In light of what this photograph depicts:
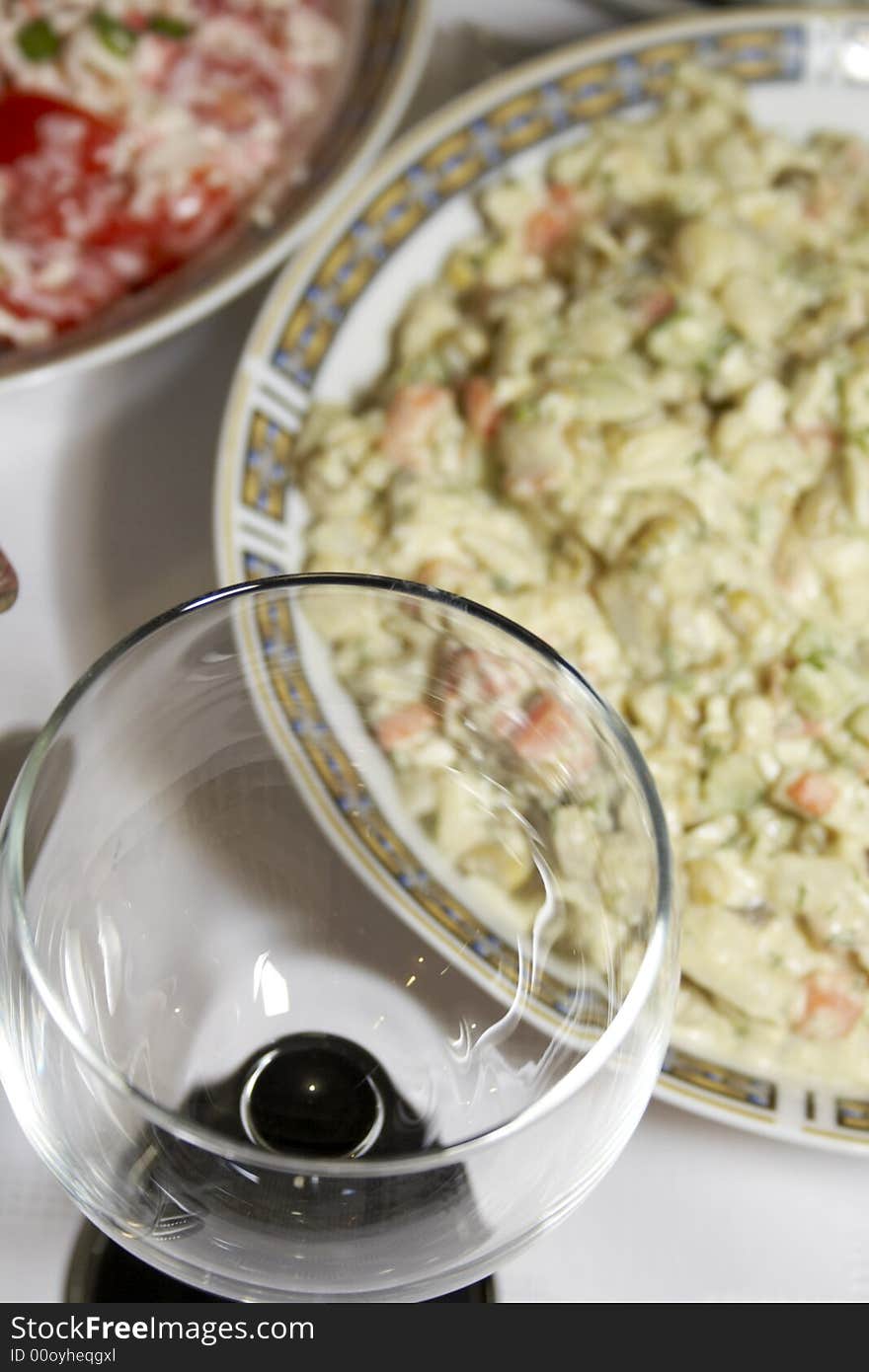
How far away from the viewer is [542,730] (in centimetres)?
68

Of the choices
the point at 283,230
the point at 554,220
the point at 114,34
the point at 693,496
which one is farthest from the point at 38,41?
the point at 693,496

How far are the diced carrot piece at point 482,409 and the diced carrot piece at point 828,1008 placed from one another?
40 centimetres

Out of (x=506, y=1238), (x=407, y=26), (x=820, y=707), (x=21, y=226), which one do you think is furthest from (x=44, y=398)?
(x=506, y=1238)

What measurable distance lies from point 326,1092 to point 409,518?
0.38 m

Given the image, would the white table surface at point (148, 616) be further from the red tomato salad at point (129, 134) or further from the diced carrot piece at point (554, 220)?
the diced carrot piece at point (554, 220)

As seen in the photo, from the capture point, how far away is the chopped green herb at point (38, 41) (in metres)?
1.11

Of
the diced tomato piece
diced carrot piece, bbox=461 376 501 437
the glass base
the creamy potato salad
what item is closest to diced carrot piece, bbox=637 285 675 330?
the creamy potato salad

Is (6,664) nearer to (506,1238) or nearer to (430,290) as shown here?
(430,290)

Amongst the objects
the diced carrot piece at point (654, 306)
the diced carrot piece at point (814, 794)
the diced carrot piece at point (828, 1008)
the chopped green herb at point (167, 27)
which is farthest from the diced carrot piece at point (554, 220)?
the diced carrot piece at point (828, 1008)

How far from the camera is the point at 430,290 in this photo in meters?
1.07

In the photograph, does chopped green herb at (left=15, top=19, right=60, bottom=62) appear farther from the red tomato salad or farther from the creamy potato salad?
the creamy potato salad

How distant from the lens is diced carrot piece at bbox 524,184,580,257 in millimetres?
1106

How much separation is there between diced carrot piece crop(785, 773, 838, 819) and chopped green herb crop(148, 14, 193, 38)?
72 centimetres

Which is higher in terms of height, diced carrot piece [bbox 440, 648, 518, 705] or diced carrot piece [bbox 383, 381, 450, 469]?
diced carrot piece [bbox 383, 381, 450, 469]
